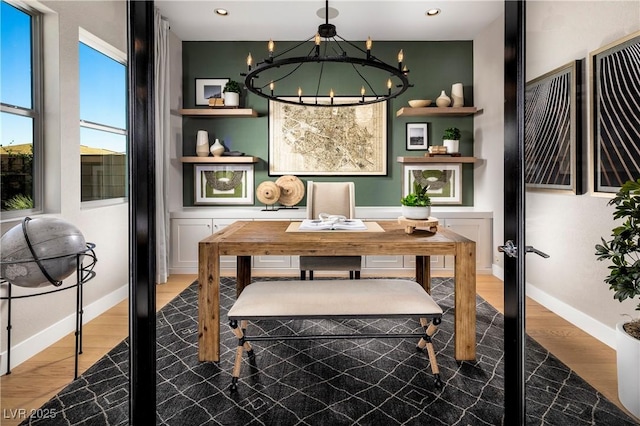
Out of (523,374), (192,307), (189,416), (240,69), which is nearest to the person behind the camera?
(523,374)

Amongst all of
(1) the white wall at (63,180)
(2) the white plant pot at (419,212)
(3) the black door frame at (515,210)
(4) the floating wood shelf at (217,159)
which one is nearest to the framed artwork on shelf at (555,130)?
(3) the black door frame at (515,210)

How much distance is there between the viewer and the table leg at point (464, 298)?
2.36 metres

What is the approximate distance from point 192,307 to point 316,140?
8.01 feet

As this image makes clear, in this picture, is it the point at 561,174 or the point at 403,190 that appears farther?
the point at 403,190

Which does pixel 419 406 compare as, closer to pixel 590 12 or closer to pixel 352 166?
pixel 590 12

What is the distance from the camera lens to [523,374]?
4.87ft

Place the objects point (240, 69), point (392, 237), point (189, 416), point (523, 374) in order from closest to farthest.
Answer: point (523, 374), point (189, 416), point (392, 237), point (240, 69)

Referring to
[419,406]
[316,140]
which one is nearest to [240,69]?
[316,140]

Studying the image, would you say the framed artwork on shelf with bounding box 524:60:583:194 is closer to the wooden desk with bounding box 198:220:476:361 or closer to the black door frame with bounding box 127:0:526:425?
the black door frame with bounding box 127:0:526:425

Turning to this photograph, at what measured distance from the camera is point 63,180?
76.7 inches

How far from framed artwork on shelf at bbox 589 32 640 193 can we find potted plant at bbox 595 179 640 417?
0.55 ft

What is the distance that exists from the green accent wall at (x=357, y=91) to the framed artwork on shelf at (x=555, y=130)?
3.21 meters

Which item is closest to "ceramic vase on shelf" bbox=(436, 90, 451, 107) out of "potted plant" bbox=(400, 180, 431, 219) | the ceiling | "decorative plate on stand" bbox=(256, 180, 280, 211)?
the ceiling

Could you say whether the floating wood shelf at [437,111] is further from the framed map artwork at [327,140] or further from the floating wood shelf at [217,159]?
the floating wood shelf at [217,159]
